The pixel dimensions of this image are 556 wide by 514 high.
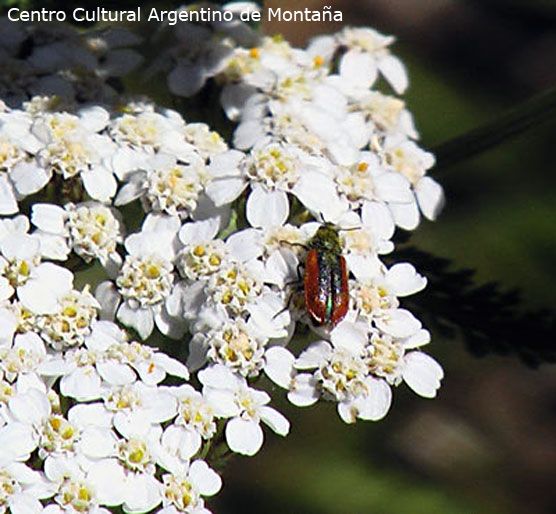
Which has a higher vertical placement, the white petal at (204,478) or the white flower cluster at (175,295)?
the white flower cluster at (175,295)

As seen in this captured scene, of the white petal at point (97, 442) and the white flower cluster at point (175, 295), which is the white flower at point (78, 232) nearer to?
the white flower cluster at point (175, 295)

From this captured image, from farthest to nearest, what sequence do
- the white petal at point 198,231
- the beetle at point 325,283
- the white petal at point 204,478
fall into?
the white petal at point 198,231 → the beetle at point 325,283 → the white petal at point 204,478

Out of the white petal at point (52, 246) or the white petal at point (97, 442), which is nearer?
the white petal at point (97, 442)

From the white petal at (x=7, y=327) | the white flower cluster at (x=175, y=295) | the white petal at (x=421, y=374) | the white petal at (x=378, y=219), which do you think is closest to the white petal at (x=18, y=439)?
the white flower cluster at (x=175, y=295)

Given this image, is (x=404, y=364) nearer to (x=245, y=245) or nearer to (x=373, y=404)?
(x=373, y=404)

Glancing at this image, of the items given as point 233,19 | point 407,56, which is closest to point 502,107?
point 407,56

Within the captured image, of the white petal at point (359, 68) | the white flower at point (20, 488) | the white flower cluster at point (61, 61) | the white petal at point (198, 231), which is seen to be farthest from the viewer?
the white petal at point (359, 68)

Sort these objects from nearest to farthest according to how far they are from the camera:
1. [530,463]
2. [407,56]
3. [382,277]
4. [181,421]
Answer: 1. [181,421]
2. [382,277]
3. [530,463]
4. [407,56]

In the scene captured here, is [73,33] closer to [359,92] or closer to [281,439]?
[359,92]

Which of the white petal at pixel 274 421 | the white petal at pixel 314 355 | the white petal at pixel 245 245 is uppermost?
the white petal at pixel 245 245
